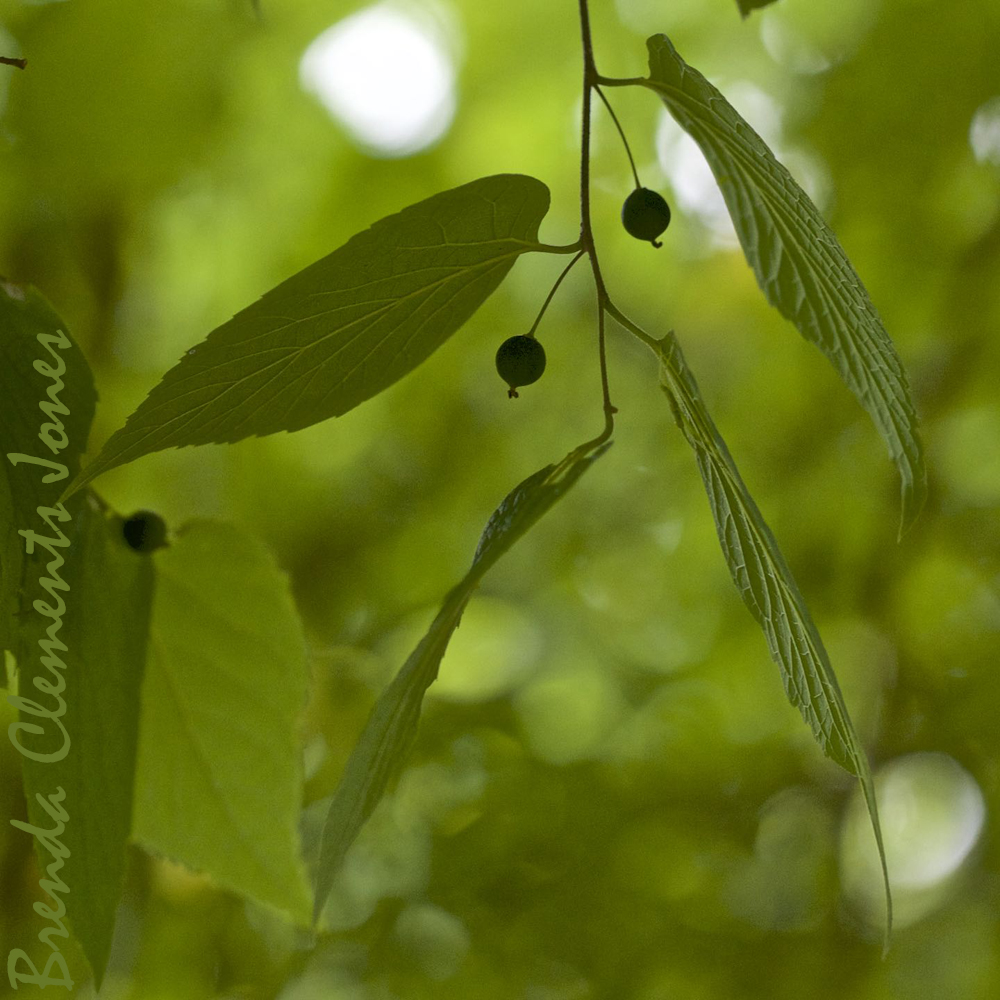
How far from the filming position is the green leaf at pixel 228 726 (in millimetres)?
239

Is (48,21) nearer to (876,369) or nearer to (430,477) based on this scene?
(430,477)

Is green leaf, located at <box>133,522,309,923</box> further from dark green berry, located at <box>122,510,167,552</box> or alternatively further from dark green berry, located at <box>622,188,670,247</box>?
dark green berry, located at <box>622,188,670,247</box>

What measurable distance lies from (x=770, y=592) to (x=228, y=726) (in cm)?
13

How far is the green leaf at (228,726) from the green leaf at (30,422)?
2.0 inches

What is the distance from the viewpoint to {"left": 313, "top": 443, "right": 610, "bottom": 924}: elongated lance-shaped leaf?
0.15 meters

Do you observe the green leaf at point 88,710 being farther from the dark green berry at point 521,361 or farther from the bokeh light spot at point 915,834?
the bokeh light spot at point 915,834

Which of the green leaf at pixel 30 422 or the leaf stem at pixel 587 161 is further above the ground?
the leaf stem at pixel 587 161

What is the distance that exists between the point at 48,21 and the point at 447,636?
27.1 inches

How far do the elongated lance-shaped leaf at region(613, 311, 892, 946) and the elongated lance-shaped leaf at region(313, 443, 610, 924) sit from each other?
0.07ft

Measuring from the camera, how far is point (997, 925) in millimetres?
739

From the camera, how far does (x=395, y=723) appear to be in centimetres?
15

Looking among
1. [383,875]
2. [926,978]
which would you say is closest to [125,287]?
[383,875]

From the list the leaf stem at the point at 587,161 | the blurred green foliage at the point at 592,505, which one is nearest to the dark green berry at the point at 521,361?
the leaf stem at the point at 587,161

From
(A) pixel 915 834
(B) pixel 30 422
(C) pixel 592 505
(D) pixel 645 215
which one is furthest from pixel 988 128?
Result: (B) pixel 30 422
